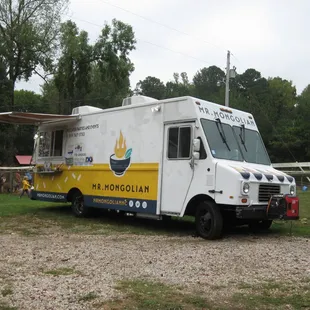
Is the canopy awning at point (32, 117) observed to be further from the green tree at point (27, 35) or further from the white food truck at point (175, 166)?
the green tree at point (27, 35)

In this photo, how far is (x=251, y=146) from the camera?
1106cm

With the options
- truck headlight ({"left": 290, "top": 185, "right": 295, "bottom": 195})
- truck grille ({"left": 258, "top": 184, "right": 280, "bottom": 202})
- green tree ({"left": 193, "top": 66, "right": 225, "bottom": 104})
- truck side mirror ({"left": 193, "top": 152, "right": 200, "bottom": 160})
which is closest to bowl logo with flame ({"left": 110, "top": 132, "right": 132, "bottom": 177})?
truck side mirror ({"left": 193, "top": 152, "right": 200, "bottom": 160})

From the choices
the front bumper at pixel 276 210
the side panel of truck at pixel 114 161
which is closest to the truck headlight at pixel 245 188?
the front bumper at pixel 276 210

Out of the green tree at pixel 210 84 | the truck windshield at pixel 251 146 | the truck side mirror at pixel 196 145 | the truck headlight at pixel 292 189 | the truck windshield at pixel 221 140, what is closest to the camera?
the truck side mirror at pixel 196 145

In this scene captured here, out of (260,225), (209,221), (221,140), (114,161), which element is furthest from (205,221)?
(114,161)

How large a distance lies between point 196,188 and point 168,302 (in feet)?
16.9

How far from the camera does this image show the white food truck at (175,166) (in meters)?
9.60

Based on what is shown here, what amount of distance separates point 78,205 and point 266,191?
616 centimetres

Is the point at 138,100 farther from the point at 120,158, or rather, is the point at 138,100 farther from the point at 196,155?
the point at 196,155

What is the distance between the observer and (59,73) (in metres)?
36.0

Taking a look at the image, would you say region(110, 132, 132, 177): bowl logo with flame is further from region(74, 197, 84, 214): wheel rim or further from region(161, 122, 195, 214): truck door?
region(74, 197, 84, 214): wheel rim

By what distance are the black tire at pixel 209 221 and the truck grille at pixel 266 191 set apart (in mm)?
980

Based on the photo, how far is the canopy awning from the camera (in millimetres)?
13362

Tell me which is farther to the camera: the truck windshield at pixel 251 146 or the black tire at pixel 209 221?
the truck windshield at pixel 251 146
